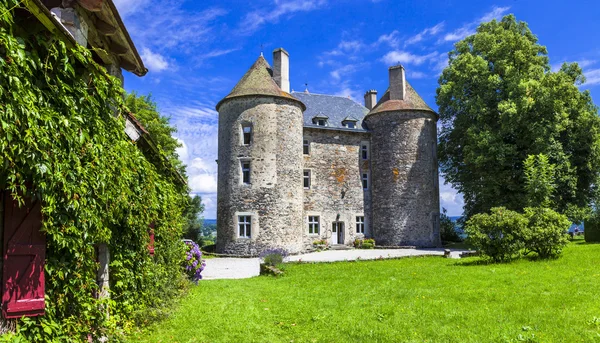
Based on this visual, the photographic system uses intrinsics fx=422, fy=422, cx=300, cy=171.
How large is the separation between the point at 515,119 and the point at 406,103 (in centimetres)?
713

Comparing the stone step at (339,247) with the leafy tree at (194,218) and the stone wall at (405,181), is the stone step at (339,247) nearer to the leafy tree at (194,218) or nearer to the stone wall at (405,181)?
the stone wall at (405,181)

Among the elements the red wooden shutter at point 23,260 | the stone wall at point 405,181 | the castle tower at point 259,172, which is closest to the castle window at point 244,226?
the castle tower at point 259,172

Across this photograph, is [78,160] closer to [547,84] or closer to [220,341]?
[220,341]

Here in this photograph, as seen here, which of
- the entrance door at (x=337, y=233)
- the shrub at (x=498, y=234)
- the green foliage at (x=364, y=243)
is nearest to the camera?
the shrub at (x=498, y=234)

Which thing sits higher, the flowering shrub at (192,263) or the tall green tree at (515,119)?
the tall green tree at (515,119)

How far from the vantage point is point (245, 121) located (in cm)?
2516

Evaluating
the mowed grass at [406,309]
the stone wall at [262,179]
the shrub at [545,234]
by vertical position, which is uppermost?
the stone wall at [262,179]

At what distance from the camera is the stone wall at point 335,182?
28.6m

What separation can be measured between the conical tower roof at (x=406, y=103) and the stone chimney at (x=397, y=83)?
381 millimetres

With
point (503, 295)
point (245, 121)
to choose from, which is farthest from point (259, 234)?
point (503, 295)

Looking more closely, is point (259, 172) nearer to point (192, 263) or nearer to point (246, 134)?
point (246, 134)

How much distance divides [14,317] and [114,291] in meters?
3.03

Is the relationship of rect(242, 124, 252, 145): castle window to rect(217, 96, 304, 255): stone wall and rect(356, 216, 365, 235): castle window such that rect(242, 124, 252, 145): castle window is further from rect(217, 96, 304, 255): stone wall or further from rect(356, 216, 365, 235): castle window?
rect(356, 216, 365, 235): castle window

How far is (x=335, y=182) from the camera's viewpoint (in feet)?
96.4
